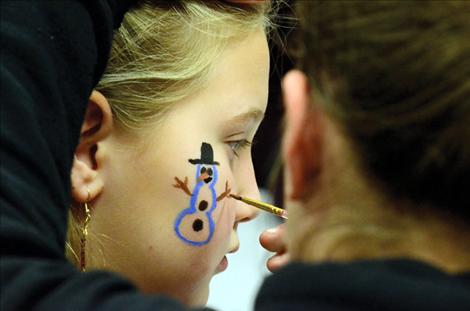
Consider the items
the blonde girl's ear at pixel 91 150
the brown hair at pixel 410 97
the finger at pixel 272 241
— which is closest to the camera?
the brown hair at pixel 410 97

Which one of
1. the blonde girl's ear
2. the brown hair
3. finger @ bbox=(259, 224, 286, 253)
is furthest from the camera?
finger @ bbox=(259, 224, 286, 253)

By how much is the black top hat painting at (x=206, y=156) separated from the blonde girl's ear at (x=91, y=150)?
0.38 ft

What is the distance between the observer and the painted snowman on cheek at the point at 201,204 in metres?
1.04

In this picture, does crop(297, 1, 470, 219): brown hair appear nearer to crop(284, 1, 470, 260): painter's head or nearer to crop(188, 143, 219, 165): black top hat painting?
crop(284, 1, 470, 260): painter's head

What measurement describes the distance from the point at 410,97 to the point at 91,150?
22.1 inches

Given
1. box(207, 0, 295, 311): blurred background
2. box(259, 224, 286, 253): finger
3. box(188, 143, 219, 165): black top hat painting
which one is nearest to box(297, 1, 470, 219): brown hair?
box(207, 0, 295, 311): blurred background

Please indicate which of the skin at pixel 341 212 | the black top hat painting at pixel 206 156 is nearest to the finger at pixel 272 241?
the black top hat painting at pixel 206 156

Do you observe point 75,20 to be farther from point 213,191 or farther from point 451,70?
point 451,70

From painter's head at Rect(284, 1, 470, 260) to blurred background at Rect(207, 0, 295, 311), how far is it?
0.11 meters

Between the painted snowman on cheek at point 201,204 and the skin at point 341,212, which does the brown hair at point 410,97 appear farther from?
the painted snowman on cheek at point 201,204

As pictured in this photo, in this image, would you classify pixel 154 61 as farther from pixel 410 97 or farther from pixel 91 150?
pixel 410 97

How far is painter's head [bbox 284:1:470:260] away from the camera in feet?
1.89

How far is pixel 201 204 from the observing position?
3.44ft

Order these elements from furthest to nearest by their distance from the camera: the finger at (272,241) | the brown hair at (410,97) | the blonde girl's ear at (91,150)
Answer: the finger at (272,241)
the blonde girl's ear at (91,150)
the brown hair at (410,97)
